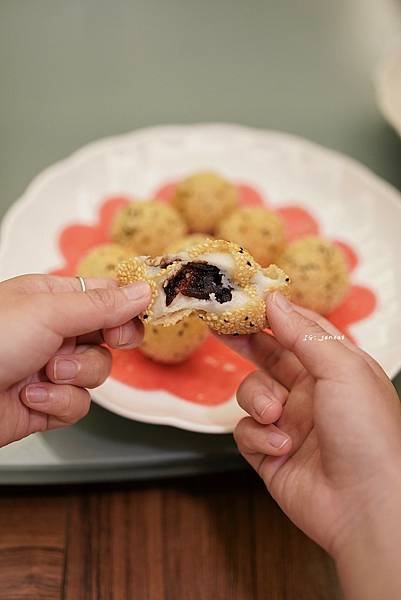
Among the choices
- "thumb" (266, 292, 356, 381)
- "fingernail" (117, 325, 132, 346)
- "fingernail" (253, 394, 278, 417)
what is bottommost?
"fingernail" (117, 325, 132, 346)

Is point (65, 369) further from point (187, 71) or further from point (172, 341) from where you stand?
point (187, 71)

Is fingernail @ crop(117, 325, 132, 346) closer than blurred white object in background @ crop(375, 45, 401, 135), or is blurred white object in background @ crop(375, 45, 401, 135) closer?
fingernail @ crop(117, 325, 132, 346)

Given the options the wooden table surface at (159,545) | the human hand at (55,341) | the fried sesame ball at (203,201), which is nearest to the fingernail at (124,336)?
the human hand at (55,341)

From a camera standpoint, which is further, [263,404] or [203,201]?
[203,201]

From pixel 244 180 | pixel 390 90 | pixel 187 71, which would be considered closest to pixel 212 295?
pixel 244 180

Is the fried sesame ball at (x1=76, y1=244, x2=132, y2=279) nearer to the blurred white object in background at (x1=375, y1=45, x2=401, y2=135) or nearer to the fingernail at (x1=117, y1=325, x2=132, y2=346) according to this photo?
the fingernail at (x1=117, y1=325, x2=132, y2=346)

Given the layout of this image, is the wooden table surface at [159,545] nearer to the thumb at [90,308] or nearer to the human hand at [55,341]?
the human hand at [55,341]

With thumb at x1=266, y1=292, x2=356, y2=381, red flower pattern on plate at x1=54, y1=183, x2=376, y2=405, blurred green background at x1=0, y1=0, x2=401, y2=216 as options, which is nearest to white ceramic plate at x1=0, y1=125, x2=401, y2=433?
red flower pattern on plate at x1=54, y1=183, x2=376, y2=405
